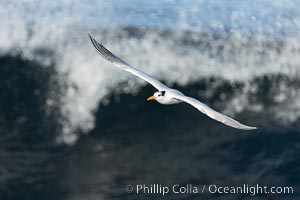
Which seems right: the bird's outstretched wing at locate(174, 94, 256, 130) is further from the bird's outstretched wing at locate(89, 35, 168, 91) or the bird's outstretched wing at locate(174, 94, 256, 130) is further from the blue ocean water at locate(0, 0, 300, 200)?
the blue ocean water at locate(0, 0, 300, 200)

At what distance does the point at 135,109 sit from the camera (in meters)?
13.3

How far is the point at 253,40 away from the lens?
14930 mm

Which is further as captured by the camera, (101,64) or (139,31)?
(139,31)

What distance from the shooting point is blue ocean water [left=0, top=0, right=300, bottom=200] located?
41.2ft

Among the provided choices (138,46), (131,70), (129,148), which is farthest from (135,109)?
(131,70)

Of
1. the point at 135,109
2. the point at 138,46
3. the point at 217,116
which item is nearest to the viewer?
the point at 217,116

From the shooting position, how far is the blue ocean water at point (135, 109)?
1257 centimetres

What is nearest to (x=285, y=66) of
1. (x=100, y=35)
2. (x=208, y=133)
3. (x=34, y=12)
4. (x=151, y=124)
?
(x=208, y=133)

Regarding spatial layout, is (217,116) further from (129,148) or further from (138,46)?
(138,46)

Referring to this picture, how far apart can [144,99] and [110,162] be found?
5.41 ft

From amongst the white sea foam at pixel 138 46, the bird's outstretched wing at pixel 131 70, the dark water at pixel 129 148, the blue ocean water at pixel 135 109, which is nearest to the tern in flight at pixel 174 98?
the bird's outstretched wing at pixel 131 70

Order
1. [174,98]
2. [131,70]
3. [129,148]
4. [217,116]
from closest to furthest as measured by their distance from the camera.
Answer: [217,116]
[174,98]
[131,70]
[129,148]

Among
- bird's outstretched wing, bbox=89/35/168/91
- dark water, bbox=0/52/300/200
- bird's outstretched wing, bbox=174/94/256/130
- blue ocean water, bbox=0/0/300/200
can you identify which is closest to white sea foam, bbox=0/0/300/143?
blue ocean water, bbox=0/0/300/200

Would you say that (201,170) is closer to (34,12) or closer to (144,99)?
(144,99)
